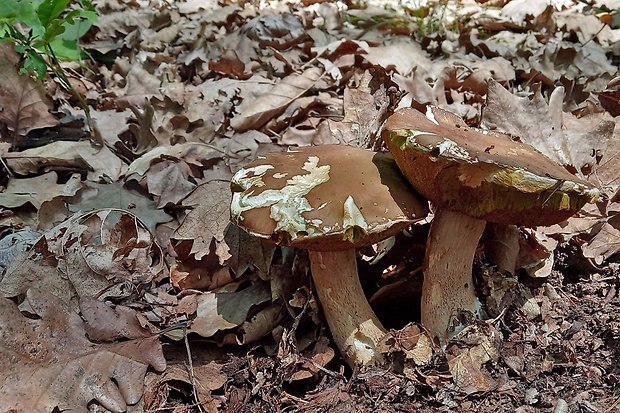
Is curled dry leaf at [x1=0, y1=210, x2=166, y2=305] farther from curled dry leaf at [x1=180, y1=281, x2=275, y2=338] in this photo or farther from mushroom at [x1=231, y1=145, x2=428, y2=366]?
mushroom at [x1=231, y1=145, x2=428, y2=366]

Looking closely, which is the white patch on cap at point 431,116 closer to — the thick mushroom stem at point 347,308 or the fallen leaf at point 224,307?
the thick mushroom stem at point 347,308

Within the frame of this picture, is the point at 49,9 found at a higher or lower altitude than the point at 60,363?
higher

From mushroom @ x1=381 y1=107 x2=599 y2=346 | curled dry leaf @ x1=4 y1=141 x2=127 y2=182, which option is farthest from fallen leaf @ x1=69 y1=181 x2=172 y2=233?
mushroom @ x1=381 y1=107 x2=599 y2=346

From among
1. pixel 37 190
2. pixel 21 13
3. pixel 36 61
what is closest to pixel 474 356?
pixel 37 190

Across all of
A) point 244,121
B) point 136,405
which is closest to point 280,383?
point 136,405

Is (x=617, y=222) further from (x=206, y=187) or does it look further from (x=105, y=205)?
(x=105, y=205)

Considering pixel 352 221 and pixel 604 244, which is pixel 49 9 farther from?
pixel 604 244
